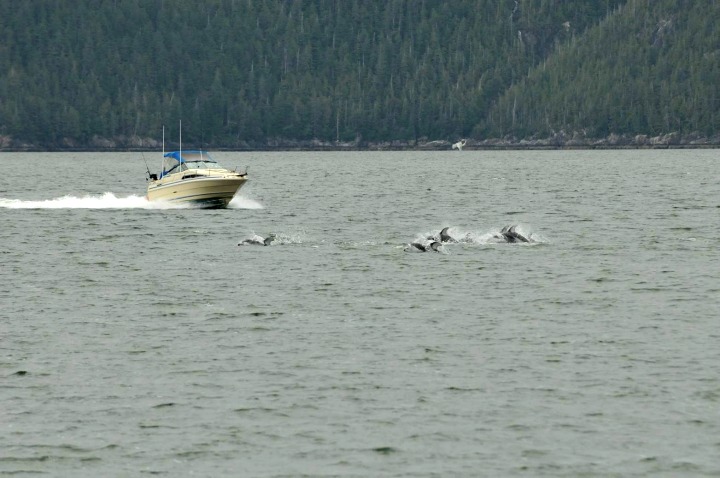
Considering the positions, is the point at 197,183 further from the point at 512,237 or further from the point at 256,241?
the point at 512,237

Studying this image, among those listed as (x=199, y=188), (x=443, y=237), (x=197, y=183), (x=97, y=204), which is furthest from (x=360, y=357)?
(x=97, y=204)

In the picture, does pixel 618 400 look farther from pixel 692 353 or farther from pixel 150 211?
pixel 150 211

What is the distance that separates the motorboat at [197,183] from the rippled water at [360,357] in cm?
1600

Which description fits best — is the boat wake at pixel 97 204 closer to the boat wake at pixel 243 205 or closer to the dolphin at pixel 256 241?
the boat wake at pixel 243 205

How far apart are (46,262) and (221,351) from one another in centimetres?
2370

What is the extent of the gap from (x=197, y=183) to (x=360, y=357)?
49693 mm

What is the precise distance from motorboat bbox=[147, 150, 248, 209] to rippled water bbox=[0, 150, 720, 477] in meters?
16.0

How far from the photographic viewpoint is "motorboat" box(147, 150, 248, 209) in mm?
78188

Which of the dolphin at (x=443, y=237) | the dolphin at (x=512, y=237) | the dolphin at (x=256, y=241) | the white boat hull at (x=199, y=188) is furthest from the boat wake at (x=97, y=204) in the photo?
the dolphin at (x=512, y=237)

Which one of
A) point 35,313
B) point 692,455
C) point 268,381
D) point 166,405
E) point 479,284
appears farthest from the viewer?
point 479,284

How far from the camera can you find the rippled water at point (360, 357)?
2220 cm

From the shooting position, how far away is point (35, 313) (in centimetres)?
3716

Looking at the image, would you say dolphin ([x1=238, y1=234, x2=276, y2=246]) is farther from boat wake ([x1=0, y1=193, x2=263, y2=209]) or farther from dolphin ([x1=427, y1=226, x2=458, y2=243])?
boat wake ([x1=0, y1=193, x2=263, y2=209])

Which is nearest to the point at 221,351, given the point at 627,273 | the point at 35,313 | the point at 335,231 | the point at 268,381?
the point at 268,381
